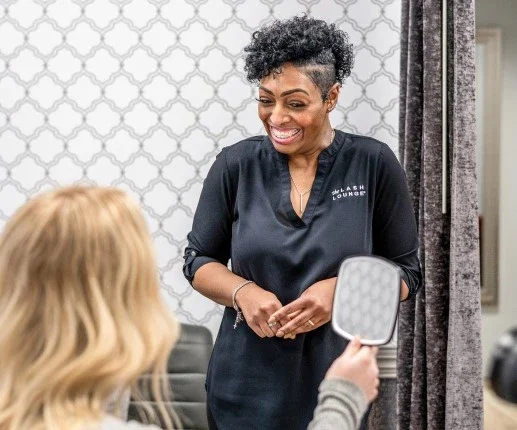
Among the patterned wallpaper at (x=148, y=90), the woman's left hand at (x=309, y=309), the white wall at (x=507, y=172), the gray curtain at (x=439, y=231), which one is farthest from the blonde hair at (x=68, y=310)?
the white wall at (x=507, y=172)

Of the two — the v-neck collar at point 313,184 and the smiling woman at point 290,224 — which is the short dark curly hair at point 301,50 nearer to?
the smiling woman at point 290,224

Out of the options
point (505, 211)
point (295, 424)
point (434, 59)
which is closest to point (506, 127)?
point (505, 211)

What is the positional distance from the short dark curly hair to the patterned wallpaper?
822mm

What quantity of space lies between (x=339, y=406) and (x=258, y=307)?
630 millimetres

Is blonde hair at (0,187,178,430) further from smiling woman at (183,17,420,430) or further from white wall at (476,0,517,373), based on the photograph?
white wall at (476,0,517,373)

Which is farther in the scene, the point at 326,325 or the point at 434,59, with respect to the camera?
the point at 434,59

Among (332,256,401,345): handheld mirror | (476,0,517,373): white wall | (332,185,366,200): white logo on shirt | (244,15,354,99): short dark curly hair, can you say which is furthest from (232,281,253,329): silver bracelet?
(476,0,517,373): white wall

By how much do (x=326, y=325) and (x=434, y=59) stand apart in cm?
91

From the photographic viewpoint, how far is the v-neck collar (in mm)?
1906

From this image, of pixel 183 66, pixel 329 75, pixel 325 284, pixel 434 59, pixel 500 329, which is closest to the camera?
pixel 325 284

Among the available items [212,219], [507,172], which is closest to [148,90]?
[212,219]

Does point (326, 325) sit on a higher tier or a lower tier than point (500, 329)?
higher

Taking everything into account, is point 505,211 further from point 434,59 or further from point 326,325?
point 326,325

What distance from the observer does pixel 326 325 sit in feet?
6.29
